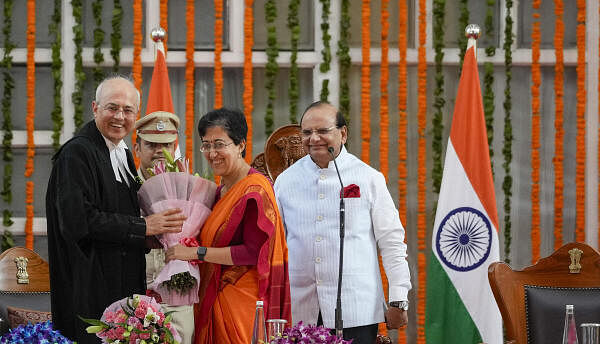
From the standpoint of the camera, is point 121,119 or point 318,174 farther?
point 318,174

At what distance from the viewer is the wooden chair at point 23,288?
3.93 metres

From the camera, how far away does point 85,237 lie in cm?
289

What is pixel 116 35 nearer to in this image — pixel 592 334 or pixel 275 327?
pixel 275 327

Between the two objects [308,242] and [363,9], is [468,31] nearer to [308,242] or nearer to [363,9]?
[363,9]

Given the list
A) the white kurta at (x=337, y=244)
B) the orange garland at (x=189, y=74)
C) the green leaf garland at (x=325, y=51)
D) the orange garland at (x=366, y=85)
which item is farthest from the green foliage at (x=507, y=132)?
the white kurta at (x=337, y=244)

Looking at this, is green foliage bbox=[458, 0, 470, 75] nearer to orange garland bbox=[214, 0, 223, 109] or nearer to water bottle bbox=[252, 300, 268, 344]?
orange garland bbox=[214, 0, 223, 109]

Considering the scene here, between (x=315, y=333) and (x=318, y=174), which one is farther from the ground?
(x=318, y=174)

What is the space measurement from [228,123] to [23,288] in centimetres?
159

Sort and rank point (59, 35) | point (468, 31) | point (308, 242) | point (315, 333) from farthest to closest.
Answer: point (59, 35)
point (468, 31)
point (308, 242)
point (315, 333)

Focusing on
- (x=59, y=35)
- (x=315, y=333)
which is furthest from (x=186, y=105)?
(x=315, y=333)

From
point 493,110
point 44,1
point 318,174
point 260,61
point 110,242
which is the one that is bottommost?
point 110,242

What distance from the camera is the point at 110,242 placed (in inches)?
115

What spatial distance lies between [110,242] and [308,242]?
34.7 inches

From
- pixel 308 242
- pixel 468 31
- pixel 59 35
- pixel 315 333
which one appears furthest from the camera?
pixel 59 35
